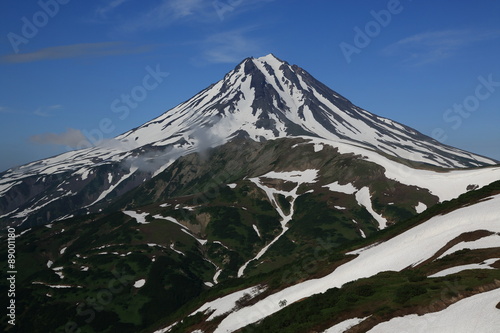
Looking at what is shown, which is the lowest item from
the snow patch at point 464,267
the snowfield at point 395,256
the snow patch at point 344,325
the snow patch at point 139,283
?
the snow patch at point 464,267

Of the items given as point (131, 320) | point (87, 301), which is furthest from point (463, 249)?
point (87, 301)

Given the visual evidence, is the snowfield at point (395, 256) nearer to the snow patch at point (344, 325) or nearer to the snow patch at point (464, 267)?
the snow patch at point (464, 267)

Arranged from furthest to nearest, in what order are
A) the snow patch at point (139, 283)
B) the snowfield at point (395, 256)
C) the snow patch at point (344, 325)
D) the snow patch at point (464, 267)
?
the snow patch at point (139, 283), the snowfield at point (395, 256), the snow patch at point (464, 267), the snow patch at point (344, 325)

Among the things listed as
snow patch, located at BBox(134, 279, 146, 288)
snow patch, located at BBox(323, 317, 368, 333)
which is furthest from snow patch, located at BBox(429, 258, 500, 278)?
snow patch, located at BBox(134, 279, 146, 288)

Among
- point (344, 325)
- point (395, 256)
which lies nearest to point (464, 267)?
point (344, 325)

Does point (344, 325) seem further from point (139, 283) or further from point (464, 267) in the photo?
point (139, 283)

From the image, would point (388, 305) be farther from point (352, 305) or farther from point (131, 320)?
point (131, 320)

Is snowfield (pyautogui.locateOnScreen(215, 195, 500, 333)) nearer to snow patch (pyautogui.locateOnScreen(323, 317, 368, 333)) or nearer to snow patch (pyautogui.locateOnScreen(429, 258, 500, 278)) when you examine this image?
snow patch (pyautogui.locateOnScreen(429, 258, 500, 278))

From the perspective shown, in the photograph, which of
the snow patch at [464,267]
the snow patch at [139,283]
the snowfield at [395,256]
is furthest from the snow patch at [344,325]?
the snow patch at [139,283]

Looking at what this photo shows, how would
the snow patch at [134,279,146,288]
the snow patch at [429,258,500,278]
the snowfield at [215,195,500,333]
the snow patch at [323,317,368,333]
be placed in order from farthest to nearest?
the snow patch at [134,279,146,288], the snowfield at [215,195,500,333], the snow patch at [429,258,500,278], the snow patch at [323,317,368,333]
